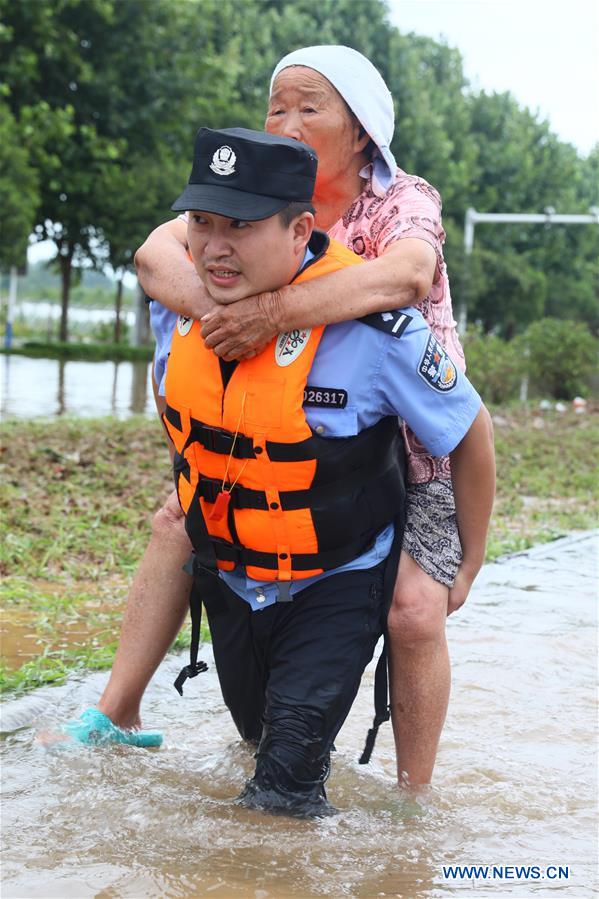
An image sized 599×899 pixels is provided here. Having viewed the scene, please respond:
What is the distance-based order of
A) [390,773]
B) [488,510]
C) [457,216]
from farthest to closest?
[457,216] < [390,773] < [488,510]

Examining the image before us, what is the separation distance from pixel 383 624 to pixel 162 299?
3.40ft

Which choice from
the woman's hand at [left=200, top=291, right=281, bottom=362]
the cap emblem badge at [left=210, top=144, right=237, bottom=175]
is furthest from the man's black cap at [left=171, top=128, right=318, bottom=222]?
the woman's hand at [left=200, top=291, right=281, bottom=362]

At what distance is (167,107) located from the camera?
87.4 ft

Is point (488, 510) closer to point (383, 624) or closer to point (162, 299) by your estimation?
point (383, 624)

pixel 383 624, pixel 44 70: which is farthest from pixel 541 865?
pixel 44 70

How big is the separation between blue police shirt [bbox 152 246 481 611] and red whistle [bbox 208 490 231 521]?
0.85 feet

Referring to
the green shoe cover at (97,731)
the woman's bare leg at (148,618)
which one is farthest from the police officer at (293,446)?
the green shoe cover at (97,731)

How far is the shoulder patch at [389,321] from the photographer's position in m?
3.04

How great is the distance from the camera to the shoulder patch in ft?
9.96

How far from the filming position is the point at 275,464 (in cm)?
299

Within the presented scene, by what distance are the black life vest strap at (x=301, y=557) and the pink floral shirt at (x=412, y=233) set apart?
315 millimetres

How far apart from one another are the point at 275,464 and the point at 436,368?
468mm

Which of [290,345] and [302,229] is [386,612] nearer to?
[290,345]

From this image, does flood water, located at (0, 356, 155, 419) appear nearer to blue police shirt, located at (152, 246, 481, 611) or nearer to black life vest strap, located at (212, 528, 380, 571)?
black life vest strap, located at (212, 528, 380, 571)
